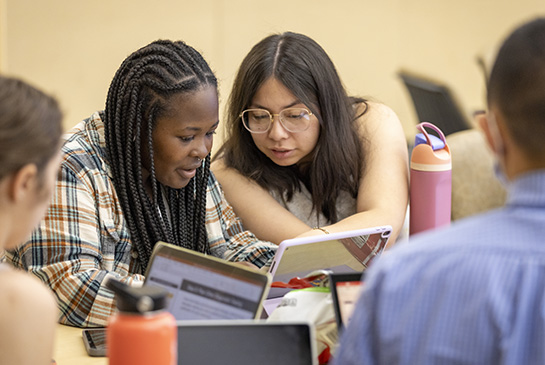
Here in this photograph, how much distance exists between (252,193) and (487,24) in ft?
15.1

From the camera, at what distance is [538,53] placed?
2.50 ft

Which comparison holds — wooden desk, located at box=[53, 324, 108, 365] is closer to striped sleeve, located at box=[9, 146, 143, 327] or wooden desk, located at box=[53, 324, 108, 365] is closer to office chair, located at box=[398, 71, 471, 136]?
striped sleeve, located at box=[9, 146, 143, 327]

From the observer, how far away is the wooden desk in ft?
4.44

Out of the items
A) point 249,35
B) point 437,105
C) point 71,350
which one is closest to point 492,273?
point 71,350

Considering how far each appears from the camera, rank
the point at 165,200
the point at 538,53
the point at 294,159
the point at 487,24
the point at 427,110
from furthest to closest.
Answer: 1. the point at 487,24
2. the point at 427,110
3. the point at 294,159
4. the point at 165,200
5. the point at 538,53

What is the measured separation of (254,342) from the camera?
42.7 inches

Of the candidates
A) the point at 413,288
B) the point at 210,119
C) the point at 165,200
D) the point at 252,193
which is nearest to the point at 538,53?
the point at 413,288

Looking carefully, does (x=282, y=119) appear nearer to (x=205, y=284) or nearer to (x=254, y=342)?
(x=205, y=284)

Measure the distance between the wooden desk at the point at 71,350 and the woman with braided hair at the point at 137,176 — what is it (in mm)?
147

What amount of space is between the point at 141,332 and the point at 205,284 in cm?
35

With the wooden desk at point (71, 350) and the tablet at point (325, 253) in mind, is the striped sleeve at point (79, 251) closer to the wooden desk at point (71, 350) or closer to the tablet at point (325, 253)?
the wooden desk at point (71, 350)

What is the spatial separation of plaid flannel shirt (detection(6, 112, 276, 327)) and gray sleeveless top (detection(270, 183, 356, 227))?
27cm

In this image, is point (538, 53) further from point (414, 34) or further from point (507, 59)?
point (414, 34)

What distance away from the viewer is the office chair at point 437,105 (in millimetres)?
3834
